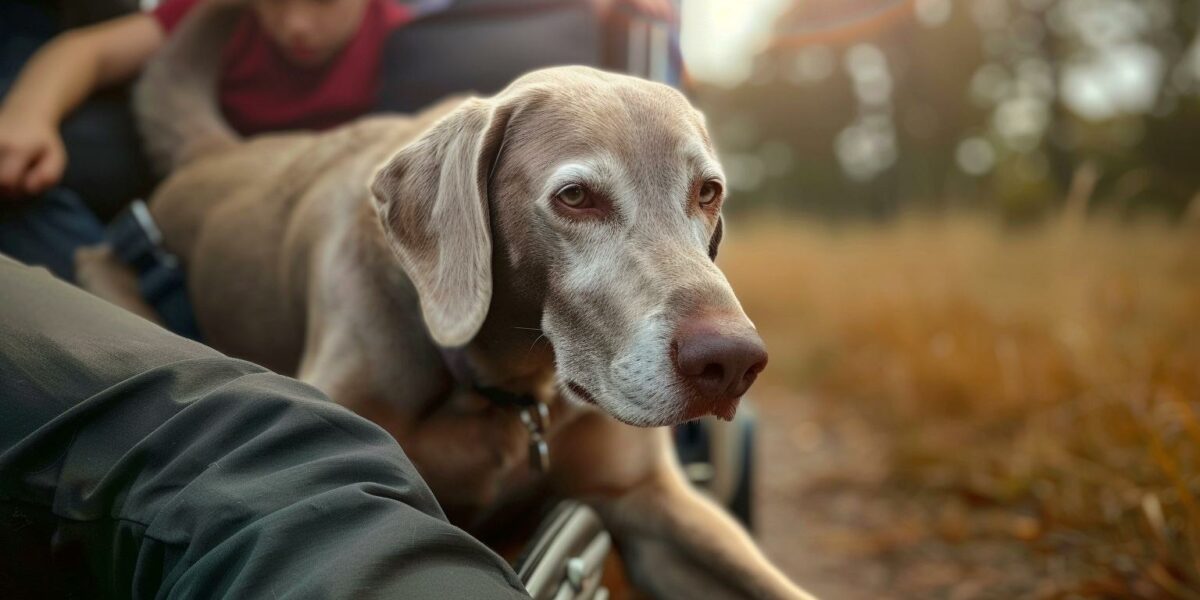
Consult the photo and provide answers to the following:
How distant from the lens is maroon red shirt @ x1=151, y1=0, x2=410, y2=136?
9.10 ft

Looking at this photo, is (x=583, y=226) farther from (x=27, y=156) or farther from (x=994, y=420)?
(x=994, y=420)

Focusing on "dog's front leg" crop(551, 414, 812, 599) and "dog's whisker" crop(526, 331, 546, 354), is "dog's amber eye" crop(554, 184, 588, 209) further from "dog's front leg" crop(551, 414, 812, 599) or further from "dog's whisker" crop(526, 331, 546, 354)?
"dog's front leg" crop(551, 414, 812, 599)

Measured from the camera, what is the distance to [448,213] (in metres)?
1.61

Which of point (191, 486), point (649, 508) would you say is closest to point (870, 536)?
point (649, 508)

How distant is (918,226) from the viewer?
6566mm

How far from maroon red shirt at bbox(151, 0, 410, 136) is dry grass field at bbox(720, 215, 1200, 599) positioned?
6.36 ft

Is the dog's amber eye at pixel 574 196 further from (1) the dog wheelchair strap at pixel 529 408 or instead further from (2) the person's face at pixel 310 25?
(2) the person's face at pixel 310 25

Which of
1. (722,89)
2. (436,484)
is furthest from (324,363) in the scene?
(722,89)

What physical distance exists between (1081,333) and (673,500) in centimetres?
228

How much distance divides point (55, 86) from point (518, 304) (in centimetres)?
163

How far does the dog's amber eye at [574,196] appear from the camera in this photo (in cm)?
155

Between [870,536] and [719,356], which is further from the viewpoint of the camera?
[870,536]

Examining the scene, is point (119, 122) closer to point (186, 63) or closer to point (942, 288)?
point (186, 63)

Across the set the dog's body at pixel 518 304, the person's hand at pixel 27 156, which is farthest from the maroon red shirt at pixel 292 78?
the person's hand at pixel 27 156
